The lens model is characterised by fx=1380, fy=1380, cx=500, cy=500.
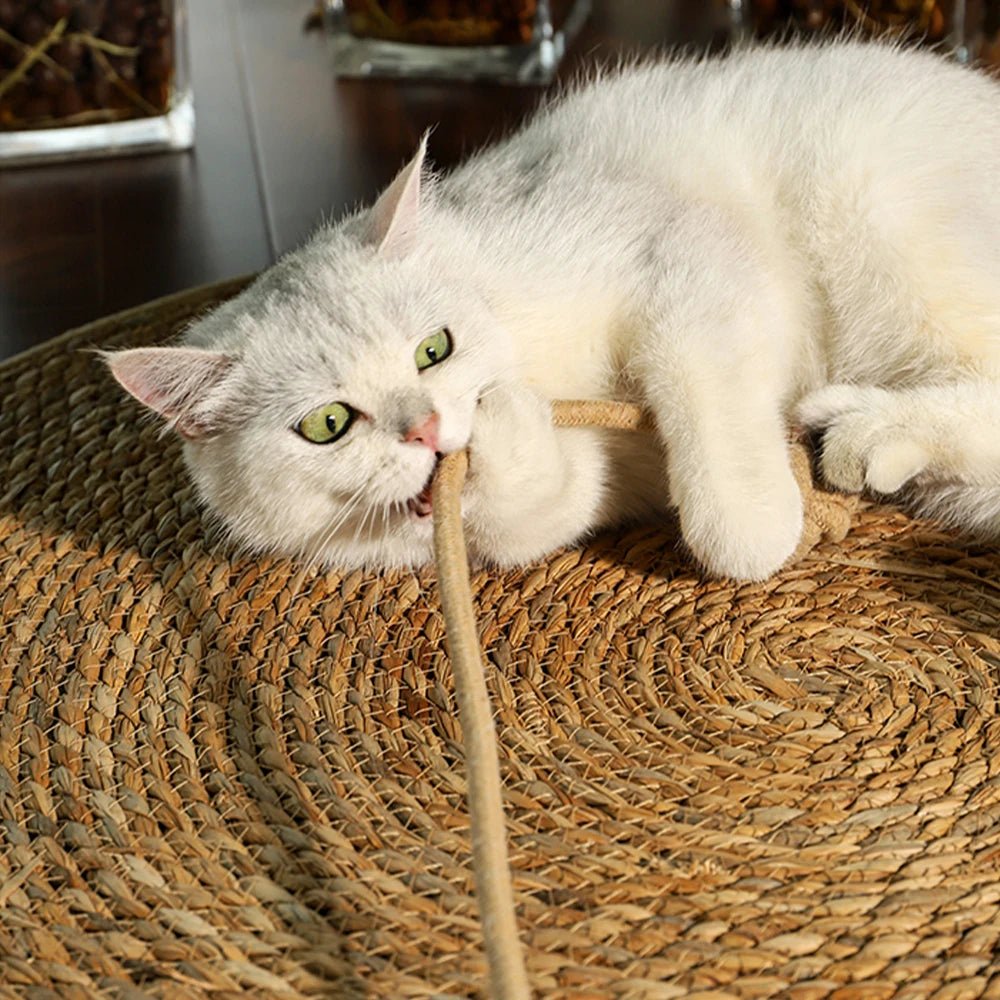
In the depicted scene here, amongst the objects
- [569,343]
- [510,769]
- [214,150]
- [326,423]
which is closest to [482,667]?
[510,769]

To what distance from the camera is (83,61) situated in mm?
2311

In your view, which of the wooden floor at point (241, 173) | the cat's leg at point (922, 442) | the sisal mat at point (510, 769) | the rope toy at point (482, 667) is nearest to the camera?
the rope toy at point (482, 667)

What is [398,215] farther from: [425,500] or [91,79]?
[91,79]

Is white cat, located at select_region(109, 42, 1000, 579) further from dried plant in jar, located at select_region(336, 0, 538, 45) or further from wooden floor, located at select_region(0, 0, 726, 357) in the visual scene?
dried plant in jar, located at select_region(336, 0, 538, 45)

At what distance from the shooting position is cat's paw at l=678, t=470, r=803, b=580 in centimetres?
116

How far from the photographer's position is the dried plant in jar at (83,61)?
2236 millimetres

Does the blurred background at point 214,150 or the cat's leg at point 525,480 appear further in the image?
the blurred background at point 214,150

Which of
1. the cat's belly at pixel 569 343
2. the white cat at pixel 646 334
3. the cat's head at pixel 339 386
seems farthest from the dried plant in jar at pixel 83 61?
the cat's belly at pixel 569 343

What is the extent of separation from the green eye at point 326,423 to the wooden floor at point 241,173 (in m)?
1.10

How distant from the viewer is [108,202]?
7.77 ft

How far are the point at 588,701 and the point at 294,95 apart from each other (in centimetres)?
180

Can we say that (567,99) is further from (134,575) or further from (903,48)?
(134,575)

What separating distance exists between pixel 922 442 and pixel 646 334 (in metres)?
0.26

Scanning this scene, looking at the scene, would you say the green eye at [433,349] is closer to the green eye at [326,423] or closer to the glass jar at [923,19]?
the green eye at [326,423]
